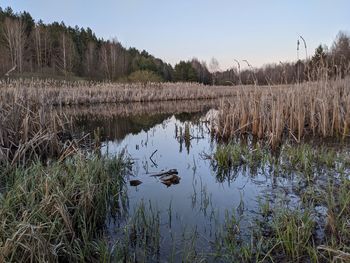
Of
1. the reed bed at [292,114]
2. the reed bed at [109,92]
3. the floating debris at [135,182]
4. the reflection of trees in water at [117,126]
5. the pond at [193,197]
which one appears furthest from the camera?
the reed bed at [109,92]

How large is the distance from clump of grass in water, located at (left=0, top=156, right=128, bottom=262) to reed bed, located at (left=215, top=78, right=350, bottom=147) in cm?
371

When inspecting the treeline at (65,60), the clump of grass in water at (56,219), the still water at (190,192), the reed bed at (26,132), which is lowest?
the still water at (190,192)

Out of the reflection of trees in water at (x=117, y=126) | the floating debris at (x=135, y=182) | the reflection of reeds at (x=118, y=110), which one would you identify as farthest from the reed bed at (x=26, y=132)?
the reflection of reeds at (x=118, y=110)

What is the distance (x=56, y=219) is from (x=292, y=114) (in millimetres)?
5291

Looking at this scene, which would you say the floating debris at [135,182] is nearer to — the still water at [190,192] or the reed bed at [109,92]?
the still water at [190,192]

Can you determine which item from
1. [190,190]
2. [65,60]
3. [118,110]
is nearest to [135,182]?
[190,190]

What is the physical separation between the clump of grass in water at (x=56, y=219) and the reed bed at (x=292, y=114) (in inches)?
146

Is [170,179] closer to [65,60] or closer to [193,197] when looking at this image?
[193,197]

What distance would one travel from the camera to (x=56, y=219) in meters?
2.20

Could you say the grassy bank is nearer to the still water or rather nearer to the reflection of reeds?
the still water

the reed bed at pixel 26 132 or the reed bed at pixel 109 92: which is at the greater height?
the reed bed at pixel 109 92

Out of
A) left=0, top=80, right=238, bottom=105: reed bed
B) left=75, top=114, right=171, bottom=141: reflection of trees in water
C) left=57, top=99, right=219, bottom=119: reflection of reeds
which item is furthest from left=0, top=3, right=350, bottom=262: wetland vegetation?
left=0, top=80, right=238, bottom=105: reed bed

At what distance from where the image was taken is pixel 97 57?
42.8 metres

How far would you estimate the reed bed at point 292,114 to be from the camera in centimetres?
586
